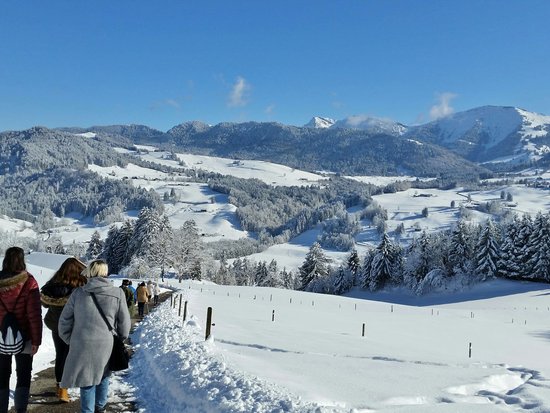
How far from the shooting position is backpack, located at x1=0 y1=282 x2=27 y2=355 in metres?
6.90

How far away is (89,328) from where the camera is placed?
6852mm

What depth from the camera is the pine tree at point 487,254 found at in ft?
222

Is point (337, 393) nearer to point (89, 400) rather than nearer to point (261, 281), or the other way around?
point (89, 400)

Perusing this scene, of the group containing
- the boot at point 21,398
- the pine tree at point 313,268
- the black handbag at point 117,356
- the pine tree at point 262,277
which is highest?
the black handbag at point 117,356

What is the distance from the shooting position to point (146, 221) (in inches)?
2906

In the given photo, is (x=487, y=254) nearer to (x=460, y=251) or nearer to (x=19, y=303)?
(x=460, y=251)

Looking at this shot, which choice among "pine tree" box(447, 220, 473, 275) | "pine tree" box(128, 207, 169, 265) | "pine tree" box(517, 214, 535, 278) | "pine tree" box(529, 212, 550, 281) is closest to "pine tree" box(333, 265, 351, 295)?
"pine tree" box(447, 220, 473, 275)

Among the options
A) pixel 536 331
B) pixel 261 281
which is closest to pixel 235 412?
pixel 536 331

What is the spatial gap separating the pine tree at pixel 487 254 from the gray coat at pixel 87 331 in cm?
6897

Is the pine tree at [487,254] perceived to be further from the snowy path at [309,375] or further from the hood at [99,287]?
the hood at [99,287]

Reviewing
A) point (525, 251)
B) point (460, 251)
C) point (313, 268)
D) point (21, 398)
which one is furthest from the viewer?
point (313, 268)

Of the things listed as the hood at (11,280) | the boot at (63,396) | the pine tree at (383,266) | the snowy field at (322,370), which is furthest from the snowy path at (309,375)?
the pine tree at (383,266)

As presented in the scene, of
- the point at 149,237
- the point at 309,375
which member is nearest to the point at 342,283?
the point at 149,237

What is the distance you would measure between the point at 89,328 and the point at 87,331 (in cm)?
5
